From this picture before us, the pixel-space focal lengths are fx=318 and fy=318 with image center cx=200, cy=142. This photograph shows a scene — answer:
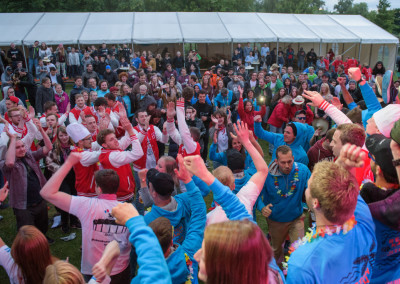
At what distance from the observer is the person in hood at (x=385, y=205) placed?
1.97 metres

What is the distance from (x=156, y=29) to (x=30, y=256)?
18826 mm

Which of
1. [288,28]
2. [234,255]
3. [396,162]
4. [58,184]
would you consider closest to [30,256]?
[58,184]

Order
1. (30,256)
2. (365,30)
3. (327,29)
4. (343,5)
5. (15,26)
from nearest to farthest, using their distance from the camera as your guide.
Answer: (30,256)
(15,26)
(327,29)
(365,30)
(343,5)

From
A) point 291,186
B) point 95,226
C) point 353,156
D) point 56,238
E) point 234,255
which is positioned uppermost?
point 353,156

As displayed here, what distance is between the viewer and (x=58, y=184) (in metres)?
2.69

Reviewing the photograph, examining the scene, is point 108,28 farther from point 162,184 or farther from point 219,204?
point 219,204

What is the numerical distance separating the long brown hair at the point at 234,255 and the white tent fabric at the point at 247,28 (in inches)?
731

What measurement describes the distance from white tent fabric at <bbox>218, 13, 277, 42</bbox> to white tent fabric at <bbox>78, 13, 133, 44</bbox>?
245 inches

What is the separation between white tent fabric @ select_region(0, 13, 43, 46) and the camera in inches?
685

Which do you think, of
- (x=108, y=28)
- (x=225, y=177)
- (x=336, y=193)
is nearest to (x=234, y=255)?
(x=336, y=193)

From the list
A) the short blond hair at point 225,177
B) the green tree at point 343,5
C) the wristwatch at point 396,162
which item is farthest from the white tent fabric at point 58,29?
the green tree at point 343,5

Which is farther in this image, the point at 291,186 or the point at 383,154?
the point at 291,186

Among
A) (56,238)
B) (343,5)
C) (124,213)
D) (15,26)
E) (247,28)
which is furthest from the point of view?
(343,5)

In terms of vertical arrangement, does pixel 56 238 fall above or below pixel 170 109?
below
